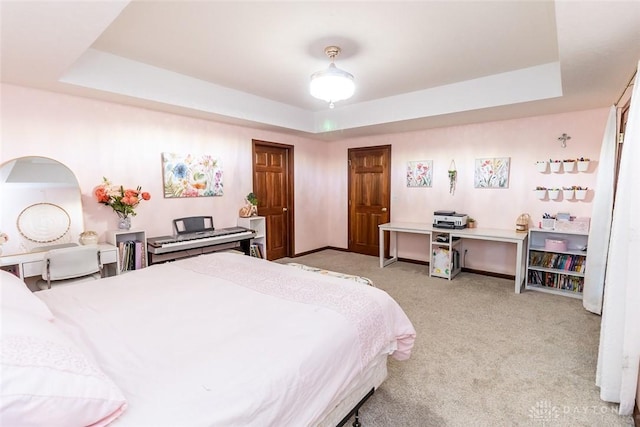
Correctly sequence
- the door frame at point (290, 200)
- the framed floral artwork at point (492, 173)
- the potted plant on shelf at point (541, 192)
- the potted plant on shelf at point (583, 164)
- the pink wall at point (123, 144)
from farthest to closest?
the door frame at point (290, 200) → the framed floral artwork at point (492, 173) → the potted plant on shelf at point (541, 192) → the potted plant on shelf at point (583, 164) → the pink wall at point (123, 144)

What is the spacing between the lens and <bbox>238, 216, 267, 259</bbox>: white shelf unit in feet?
14.9

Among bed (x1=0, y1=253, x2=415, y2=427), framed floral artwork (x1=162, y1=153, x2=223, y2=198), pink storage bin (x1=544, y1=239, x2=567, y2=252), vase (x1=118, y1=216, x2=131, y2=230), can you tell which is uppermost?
framed floral artwork (x1=162, y1=153, x2=223, y2=198)

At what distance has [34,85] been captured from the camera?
278 cm

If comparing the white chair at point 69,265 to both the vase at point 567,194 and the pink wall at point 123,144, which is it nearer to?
the pink wall at point 123,144

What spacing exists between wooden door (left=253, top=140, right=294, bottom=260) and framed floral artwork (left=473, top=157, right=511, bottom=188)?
2921 mm

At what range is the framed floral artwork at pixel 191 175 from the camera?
3.85 meters

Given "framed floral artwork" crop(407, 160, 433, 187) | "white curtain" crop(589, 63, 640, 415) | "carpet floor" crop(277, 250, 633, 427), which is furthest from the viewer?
"framed floral artwork" crop(407, 160, 433, 187)

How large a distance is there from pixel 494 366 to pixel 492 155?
10.0ft

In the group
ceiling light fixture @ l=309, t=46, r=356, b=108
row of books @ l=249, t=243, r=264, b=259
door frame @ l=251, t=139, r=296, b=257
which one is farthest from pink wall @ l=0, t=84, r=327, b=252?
ceiling light fixture @ l=309, t=46, r=356, b=108

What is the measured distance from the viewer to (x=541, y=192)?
158 inches

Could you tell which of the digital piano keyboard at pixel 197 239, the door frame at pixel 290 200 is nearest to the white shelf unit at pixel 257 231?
the digital piano keyboard at pixel 197 239

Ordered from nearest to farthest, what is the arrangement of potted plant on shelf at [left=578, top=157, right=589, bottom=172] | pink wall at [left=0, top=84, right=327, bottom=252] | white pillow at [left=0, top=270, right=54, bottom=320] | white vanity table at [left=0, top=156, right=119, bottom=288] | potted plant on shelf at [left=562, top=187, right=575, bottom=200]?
white pillow at [left=0, top=270, right=54, bottom=320], white vanity table at [left=0, top=156, right=119, bottom=288], pink wall at [left=0, top=84, right=327, bottom=252], potted plant on shelf at [left=578, top=157, right=589, bottom=172], potted plant on shelf at [left=562, top=187, right=575, bottom=200]

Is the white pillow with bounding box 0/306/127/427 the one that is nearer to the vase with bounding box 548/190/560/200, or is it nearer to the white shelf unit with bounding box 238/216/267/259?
the white shelf unit with bounding box 238/216/267/259

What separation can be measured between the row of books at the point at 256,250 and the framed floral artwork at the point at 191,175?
0.88m
